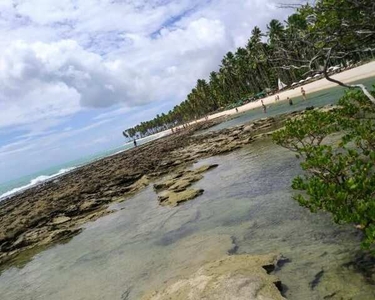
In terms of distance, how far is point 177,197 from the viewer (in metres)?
18.3

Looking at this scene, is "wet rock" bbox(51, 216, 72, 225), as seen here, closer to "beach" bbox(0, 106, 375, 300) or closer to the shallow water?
"beach" bbox(0, 106, 375, 300)

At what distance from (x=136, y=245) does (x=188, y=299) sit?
23.1 feet

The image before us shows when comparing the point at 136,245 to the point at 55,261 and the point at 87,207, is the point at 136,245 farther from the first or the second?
the point at 87,207

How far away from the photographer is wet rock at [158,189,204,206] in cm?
1772

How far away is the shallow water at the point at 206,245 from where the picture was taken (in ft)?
25.3

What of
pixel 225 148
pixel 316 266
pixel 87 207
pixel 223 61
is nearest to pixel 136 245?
pixel 316 266

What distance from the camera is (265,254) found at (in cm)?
894

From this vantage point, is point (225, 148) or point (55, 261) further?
point (225, 148)

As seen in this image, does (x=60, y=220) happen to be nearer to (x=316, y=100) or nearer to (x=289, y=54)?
(x=289, y=54)

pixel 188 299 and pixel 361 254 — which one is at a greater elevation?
pixel 188 299

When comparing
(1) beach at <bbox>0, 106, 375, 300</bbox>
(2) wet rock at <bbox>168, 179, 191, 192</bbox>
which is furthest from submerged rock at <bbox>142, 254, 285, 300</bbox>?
(2) wet rock at <bbox>168, 179, 191, 192</bbox>

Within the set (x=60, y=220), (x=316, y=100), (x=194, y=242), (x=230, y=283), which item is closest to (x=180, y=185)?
(x=60, y=220)

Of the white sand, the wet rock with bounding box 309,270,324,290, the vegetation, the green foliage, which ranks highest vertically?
the vegetation

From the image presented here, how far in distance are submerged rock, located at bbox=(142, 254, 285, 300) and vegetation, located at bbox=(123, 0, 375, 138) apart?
13.0 ft
